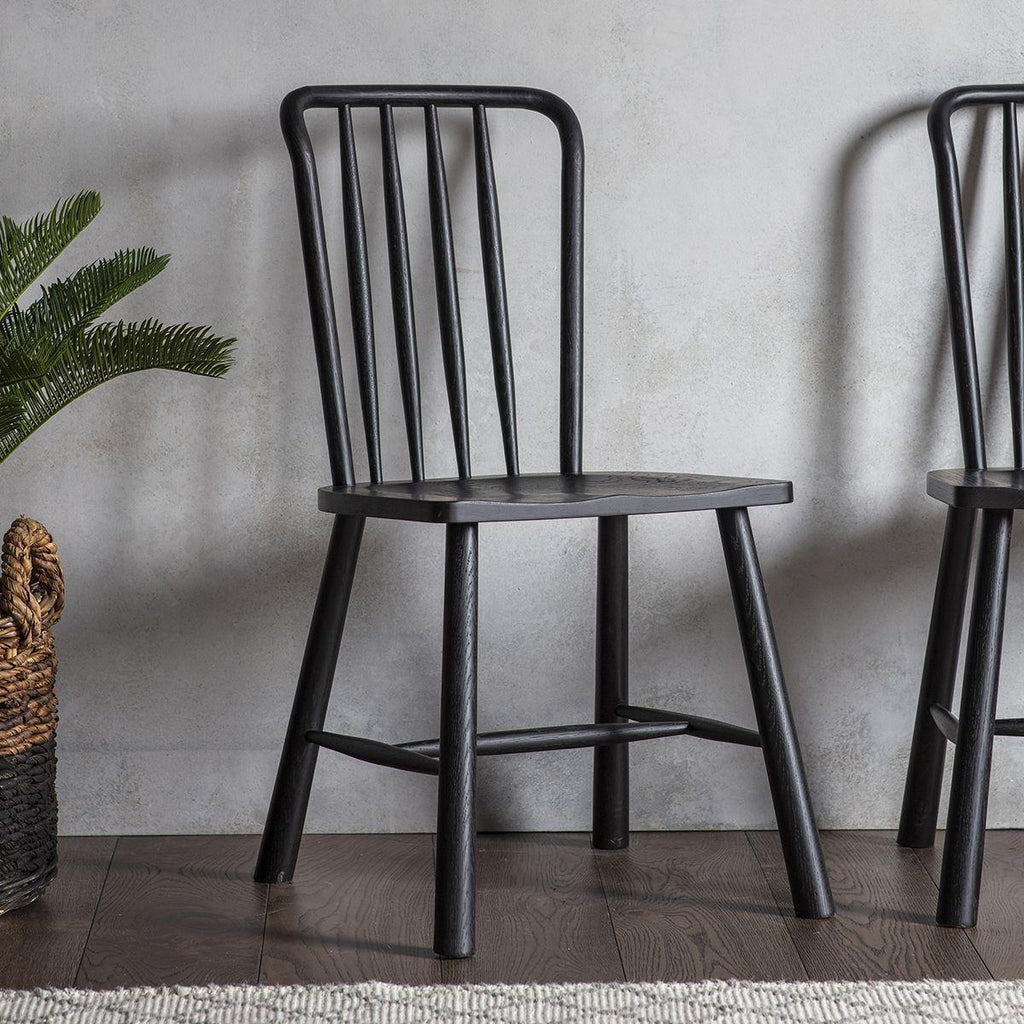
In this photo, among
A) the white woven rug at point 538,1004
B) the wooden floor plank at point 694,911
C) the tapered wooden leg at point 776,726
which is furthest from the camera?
the tapered wooden leg at point 776,726

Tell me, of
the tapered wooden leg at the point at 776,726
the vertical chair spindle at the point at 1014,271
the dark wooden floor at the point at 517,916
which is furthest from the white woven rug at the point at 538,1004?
the vertical chair spindle at the point at 1014,271

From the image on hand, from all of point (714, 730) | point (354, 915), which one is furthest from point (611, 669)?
point (354, 915)

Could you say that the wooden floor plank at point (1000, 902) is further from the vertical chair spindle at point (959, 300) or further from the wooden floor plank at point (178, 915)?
the wooden floor plank at point (178, 915)

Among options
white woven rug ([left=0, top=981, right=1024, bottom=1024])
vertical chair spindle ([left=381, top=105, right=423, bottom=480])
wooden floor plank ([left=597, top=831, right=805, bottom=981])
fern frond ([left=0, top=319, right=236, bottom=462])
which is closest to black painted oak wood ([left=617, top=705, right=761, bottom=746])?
wooden floor plank ([left=597, top=831, right=805, bottom=981])

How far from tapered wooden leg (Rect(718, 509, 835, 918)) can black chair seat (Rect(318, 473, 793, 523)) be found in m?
0.05

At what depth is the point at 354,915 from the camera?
117 centimetres

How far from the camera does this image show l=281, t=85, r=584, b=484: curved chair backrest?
1220 millimetres

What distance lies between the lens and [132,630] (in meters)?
1.39

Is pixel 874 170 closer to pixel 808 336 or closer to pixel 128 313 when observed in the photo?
pixel 808 336

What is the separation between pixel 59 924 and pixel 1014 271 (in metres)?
1.22

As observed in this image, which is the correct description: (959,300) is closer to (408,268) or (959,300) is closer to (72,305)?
(408,268)

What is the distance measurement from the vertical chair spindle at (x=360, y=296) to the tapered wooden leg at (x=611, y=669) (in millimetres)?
275

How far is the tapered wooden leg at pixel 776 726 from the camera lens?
1150 mm

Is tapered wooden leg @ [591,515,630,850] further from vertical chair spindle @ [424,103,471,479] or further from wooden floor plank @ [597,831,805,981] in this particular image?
vertical chair spindle @ [424,103,471,479]
